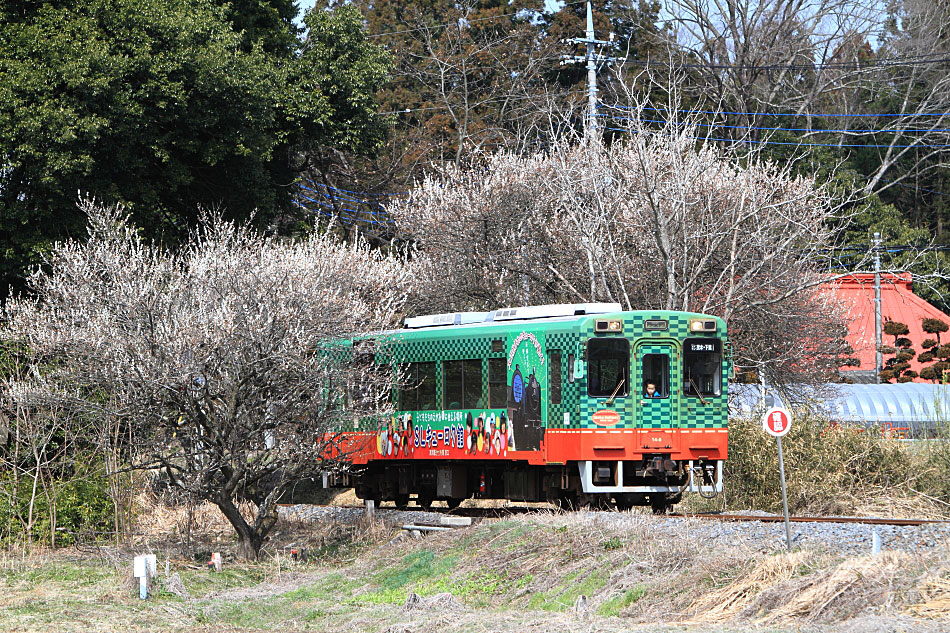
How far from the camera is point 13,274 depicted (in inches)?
→ 942

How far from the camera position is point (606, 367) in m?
18.5

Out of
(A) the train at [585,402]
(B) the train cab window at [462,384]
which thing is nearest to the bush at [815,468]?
(A) the train at [585,402]

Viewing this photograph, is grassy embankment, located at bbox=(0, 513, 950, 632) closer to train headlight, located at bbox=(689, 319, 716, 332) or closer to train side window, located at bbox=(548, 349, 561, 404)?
train side window, located at bbox=(548, 349, 561, 404)

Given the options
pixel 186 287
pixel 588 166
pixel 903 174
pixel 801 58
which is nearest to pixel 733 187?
pixel 588 166

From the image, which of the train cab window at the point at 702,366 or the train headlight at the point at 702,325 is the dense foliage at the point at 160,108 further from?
the train cab window at the point at 702,366

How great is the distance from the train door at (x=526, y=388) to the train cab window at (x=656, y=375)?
152cm

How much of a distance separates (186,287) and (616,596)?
790 cm

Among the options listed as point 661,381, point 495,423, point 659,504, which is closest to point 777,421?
point 661,381

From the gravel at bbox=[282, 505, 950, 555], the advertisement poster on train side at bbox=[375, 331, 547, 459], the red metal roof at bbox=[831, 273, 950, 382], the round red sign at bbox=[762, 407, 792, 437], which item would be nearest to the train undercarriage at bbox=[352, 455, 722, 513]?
the advertisement poster on train side at bbox=[375, 331, 547, 459]

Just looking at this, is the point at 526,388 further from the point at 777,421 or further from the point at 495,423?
the point at 777,421

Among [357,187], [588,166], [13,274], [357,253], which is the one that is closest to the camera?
[13,274]

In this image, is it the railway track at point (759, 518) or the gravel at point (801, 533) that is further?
the railway track at point (759, 518)

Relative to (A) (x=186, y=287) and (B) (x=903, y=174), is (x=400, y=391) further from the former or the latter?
(B) (x=903, y=174)

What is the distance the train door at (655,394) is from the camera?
18.4 meters
